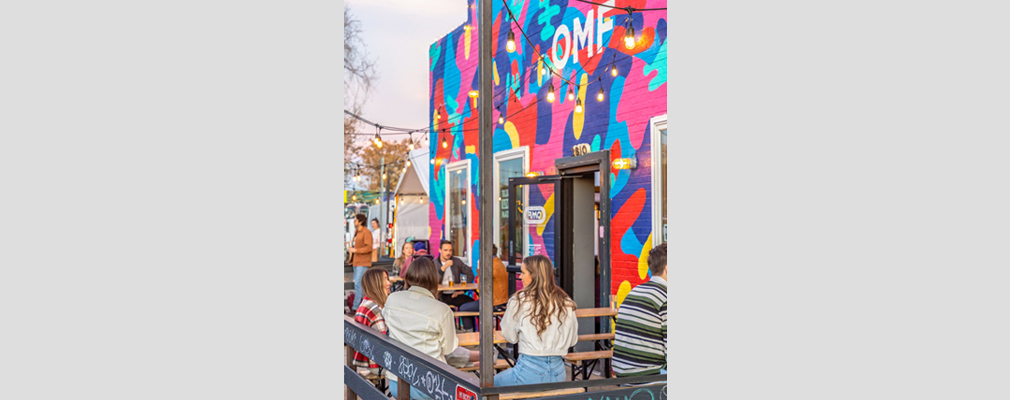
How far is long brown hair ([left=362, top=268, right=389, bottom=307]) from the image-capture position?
3877 millimetres

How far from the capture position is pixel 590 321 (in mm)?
5668

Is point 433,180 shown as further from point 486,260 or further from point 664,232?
point 486,260

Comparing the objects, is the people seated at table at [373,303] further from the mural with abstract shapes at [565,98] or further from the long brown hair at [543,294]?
the mural with abstract shapes at [565,98]

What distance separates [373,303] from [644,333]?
148 centimetres

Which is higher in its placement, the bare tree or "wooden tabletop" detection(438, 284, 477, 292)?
the bare tree

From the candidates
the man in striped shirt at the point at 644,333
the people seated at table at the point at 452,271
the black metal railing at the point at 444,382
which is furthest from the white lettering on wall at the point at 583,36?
the black metal railing at the point at 444,382

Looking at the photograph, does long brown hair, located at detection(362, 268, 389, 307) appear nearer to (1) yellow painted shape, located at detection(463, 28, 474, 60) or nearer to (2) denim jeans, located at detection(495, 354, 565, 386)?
(2) denim jeans, located at detection(495, 354, 565, 386)

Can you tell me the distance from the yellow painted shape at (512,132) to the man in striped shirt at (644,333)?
10.4 feet

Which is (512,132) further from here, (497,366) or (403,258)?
(497,366)

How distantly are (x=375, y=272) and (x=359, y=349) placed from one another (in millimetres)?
411

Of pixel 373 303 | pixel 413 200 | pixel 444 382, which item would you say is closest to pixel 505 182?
pixel 413 200

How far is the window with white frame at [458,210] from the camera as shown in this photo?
19.8ft

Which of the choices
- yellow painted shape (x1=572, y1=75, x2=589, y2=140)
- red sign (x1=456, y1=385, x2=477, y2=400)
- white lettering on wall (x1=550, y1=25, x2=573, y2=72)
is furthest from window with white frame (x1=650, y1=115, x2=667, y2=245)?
red sign (x1=456, y1=385, x2=477, y2=400)

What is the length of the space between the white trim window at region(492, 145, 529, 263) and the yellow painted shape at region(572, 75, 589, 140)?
490mm
